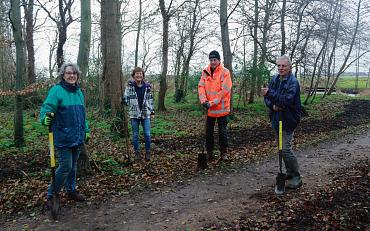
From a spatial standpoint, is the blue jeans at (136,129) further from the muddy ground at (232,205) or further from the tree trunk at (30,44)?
the tree trunk at (30,44)

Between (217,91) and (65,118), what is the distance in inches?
132

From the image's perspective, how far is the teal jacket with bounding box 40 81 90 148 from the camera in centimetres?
489

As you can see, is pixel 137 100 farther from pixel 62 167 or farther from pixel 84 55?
pixel 62 167

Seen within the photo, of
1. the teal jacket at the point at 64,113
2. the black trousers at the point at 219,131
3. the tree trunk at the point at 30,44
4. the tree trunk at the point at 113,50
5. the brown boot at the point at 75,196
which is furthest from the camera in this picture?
the tree trunk at the point at 30,44

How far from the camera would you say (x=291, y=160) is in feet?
18.9

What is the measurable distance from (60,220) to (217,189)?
2.65 meters

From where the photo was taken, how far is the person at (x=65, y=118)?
16.1ft

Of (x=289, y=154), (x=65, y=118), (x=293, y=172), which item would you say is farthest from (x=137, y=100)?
(x=293, y=172)

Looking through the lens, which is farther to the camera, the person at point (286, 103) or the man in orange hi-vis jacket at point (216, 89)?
the man in orange hi-vis jacket at point (216, 89)

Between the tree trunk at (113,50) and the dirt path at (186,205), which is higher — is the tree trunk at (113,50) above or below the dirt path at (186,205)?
above

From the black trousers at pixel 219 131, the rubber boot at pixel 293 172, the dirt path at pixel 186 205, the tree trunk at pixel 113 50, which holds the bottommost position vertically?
the dirt path at pixel 186 205

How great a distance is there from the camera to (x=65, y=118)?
498 cm

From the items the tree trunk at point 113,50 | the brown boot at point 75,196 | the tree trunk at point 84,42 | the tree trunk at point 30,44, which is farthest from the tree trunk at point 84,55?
the tree trunk at point 30,44

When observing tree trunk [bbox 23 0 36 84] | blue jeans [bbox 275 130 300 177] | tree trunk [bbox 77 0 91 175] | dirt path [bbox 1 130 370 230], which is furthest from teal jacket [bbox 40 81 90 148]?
tree trunk [bbox 23 0 36 84]
